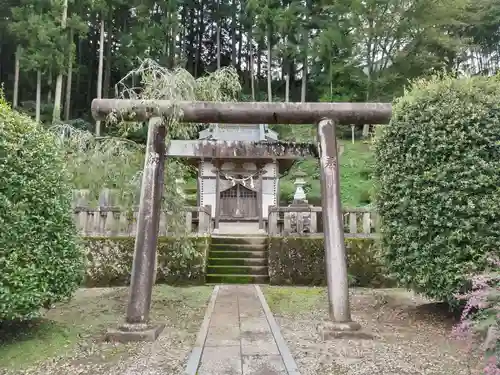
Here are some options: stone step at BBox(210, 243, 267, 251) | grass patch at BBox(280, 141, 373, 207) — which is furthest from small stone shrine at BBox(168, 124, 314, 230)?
stone step at BBox(210, 243, 267, 251)

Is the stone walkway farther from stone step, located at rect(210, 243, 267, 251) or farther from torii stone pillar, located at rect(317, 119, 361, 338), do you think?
stone step, located at rect(210, 243, 267, 251)

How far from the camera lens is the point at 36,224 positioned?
4.99 metres

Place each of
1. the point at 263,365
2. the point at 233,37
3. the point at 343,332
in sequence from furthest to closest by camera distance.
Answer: the point at 233,37
the point at 343,332
the point at 263,365

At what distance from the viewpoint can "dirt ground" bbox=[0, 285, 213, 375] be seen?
4.35m

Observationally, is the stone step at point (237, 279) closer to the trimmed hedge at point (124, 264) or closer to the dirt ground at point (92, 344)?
the trimmed hedge at point (124, 264)

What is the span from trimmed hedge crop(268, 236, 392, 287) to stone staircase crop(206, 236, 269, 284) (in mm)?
492

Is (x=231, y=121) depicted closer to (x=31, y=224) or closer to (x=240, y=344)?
(x=31, y=224)

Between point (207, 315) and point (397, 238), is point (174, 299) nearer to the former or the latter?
point (207, 315)

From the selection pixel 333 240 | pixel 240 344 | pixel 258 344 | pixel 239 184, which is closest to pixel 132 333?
pixel 240 344

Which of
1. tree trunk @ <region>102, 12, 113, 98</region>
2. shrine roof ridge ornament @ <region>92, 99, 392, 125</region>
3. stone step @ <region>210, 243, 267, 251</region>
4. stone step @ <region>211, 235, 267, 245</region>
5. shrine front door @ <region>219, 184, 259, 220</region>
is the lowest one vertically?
stone step @ <region>210, 243, 267, 251</region>

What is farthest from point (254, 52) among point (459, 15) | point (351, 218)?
point (351, 218)

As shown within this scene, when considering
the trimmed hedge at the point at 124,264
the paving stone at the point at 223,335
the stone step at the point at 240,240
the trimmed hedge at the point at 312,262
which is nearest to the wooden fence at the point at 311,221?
the trimmed hedge at the point at 312,262

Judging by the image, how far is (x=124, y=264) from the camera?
939 cm

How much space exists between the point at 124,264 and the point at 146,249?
4120 millimetres
